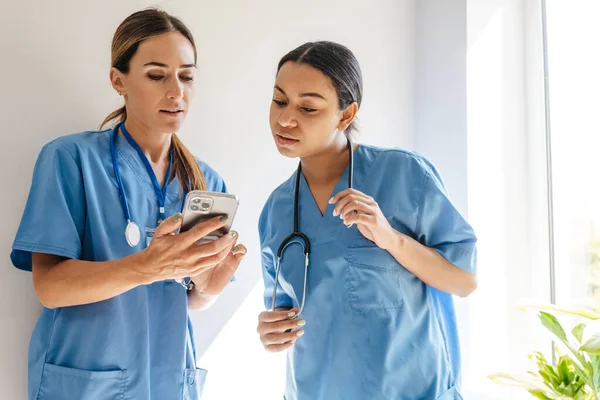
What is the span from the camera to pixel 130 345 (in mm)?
1270

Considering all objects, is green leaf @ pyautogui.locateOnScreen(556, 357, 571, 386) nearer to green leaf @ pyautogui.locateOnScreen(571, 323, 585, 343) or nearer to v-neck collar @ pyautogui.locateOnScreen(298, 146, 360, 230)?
green leaf @ pyautogui.locateOnScreen(571, 323, 585, 343)

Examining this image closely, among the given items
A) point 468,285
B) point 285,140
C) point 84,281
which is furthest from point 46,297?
point 468,285

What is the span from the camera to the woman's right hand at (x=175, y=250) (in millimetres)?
1095

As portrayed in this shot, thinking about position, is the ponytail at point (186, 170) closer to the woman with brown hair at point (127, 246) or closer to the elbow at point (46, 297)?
the woman with brown hair at point (127, 246)

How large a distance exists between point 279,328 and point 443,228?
451 millimetres

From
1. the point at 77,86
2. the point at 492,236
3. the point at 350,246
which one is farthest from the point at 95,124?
the point at 492,236

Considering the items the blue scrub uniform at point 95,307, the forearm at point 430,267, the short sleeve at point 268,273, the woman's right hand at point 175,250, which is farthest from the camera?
the short sleeve at point 268,273

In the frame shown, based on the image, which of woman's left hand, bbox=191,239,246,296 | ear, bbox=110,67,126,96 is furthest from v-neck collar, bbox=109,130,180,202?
woman's left hand, bbox=191,239,246,296

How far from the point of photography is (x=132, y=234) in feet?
4.15

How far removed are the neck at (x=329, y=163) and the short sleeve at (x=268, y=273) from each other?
20cm

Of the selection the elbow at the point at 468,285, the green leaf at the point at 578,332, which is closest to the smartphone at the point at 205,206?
the elbow at the point at 468,285

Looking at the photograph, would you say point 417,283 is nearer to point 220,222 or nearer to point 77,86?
point 220,222

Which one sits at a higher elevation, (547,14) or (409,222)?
(547,14)

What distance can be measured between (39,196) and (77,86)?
1.28 feet
